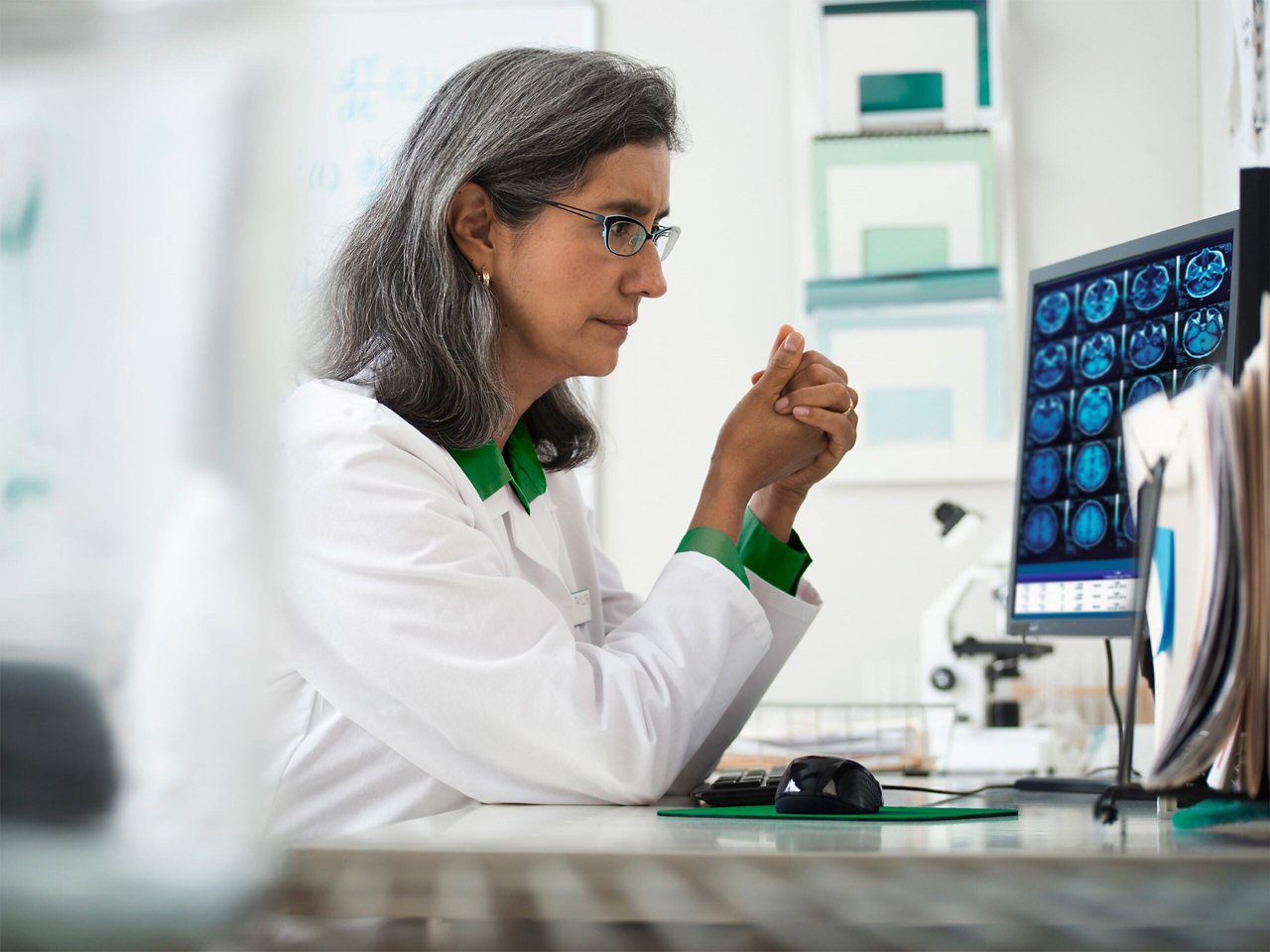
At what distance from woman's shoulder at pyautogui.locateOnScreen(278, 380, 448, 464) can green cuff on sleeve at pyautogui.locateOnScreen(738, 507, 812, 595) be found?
1.27 ft

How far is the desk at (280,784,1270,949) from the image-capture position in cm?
48

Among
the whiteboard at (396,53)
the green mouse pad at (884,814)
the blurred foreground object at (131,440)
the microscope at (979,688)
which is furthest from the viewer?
the whiteboard at (396,53)

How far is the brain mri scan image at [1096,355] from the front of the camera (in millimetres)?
1294

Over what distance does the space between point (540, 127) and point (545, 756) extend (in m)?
0.65

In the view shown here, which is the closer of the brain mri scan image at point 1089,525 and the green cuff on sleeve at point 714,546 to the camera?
the green cuff on sleeve at point 714,546

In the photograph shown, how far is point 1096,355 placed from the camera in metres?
1.31

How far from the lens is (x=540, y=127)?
1.30 metres

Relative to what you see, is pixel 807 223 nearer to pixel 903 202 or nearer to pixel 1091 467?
pixel 903 202

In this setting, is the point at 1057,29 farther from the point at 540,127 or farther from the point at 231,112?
the point at 231,112

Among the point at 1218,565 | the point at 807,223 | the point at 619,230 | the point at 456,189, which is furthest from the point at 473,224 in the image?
the point at 807,223

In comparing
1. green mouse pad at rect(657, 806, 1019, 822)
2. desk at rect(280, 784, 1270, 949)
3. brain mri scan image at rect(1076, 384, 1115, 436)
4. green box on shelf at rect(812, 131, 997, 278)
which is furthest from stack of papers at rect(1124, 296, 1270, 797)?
green box on shelf at rect(812, 131, 997, 278)

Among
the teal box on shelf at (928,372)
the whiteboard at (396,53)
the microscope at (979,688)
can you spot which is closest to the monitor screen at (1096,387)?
the microscope at (979,688)

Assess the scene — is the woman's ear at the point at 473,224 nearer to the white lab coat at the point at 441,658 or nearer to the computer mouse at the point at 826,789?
the white lab coat at the point at 441,658

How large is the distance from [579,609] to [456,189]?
0.44 meters
